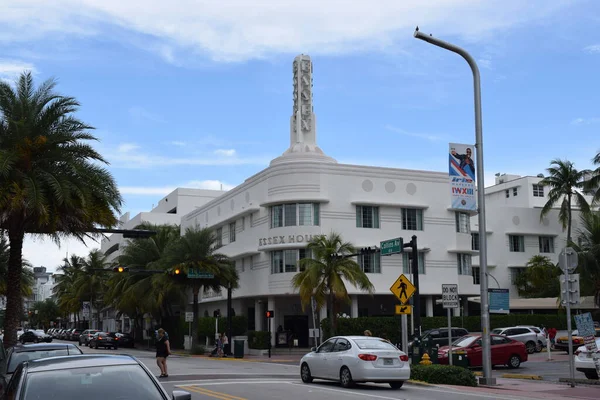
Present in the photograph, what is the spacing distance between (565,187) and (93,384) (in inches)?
2463

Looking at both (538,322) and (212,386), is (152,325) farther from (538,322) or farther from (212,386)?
(212,386)

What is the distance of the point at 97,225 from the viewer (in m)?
27.5

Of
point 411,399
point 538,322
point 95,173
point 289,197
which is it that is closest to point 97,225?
point 95,173

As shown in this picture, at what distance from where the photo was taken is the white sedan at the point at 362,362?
1955cm

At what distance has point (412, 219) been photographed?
51375 mm

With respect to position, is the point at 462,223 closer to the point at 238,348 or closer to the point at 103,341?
the point at 238,348

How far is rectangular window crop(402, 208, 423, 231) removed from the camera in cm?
5116

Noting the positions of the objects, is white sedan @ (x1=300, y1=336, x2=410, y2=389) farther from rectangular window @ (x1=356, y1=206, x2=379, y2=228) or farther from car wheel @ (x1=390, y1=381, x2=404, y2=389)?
rectangular window @ (x1=356, y1=206, x2=379, y2=228)

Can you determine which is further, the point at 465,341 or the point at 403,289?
the point at 465,341

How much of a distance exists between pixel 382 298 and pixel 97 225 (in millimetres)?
29962

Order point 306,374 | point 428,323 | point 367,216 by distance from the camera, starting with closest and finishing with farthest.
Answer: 1. point 306,374
2. point 428,323
3. point 367,216

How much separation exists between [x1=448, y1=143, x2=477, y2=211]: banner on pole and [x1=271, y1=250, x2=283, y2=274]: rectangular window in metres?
29.5

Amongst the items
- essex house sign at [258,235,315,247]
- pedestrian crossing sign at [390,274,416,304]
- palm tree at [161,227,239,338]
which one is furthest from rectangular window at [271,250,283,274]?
pedestrian crossing sign at [390,274,416,304]

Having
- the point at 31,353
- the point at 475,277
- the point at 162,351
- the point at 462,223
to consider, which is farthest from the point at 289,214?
the point at 31,353
